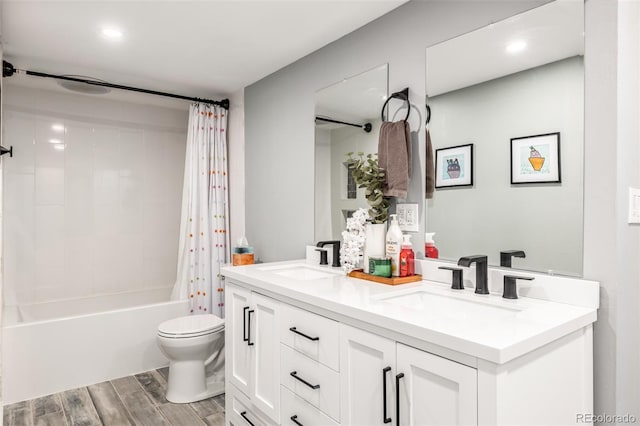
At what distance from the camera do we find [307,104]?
2662 millimetres

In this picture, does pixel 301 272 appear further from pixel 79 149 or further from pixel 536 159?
pixel 79 149

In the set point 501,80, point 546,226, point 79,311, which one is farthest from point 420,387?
point 79,311

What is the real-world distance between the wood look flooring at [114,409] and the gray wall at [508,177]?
1863 mm

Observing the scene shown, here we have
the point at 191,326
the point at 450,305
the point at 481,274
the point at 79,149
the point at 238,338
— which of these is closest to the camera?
the point at 450,305

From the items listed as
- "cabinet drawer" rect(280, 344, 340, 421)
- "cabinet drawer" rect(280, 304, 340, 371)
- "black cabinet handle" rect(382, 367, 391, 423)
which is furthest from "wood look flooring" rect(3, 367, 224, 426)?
"black cabinet handle" rect(382, 367, 391, 423)

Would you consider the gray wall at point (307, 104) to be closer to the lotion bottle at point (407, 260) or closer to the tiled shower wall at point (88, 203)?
the lotion bottle at point (407, 260)

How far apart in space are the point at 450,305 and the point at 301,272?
1.04 meters

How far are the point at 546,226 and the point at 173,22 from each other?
84.3 inches

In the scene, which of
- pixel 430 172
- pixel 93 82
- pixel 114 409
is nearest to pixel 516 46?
pixel 430 172

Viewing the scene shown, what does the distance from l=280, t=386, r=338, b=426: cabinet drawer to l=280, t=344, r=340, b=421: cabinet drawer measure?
0.02 m

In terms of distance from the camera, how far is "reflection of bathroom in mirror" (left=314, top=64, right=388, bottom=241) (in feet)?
7.05

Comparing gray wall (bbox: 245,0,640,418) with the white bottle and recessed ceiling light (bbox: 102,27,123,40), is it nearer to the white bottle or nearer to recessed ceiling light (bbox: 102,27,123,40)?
the white bottle

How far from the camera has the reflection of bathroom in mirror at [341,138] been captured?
84.6 inches

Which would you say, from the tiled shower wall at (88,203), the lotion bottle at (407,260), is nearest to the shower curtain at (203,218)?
the tiled shower wall at (88,203)
